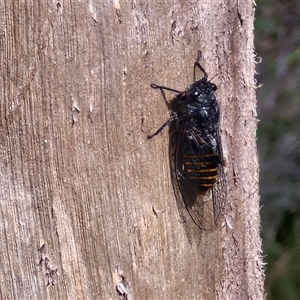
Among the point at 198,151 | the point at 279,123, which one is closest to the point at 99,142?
the point at 198,151

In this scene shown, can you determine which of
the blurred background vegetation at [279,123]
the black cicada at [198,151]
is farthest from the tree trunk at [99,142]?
the blurred background vegetation at [279,123]

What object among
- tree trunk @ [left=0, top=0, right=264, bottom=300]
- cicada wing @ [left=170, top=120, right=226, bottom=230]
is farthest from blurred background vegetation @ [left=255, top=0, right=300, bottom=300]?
tree trunk @ [left=0, top=0, right=264, bottom=300]

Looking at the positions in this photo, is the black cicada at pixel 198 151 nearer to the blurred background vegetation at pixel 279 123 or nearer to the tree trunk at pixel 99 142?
the tree trunk at pixel 99 142

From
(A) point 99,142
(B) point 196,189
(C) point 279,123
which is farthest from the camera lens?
(C) point 279,123

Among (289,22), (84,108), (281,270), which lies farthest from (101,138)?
(289,22)

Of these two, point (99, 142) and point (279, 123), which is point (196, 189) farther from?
point (279, 123)

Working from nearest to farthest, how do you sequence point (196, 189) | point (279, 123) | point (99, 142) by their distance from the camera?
point (99, 142) < point (196, 189) < point (279, 123)
